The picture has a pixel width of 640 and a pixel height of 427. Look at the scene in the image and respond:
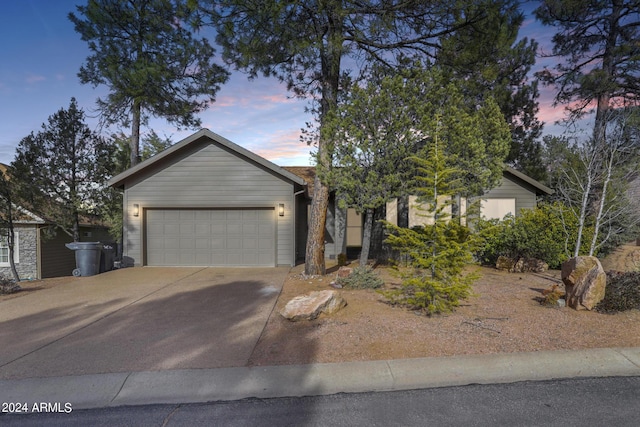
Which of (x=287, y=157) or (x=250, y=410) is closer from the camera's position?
(x=250, y=410)

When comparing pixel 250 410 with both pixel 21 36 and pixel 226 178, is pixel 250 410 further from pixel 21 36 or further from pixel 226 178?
pixel 21 36

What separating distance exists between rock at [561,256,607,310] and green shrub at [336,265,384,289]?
345 cm

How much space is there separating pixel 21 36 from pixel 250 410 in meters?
13.4

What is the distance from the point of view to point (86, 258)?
405 inches

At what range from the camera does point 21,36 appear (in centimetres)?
1064

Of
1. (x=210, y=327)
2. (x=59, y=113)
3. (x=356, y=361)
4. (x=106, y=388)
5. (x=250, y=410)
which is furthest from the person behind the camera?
(x=59, y=113)

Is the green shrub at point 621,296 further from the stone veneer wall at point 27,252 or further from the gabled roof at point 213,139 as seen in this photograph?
the stone veneer wall at point 27,252

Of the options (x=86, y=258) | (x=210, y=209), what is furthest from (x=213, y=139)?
(x=86, y=258)

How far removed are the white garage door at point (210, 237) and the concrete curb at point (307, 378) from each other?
8.00m

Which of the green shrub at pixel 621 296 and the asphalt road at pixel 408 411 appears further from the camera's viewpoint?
the green shrub at pixel 621 296

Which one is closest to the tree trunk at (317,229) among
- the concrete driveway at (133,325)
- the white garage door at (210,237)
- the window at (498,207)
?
the concrete driveway at (133,325)

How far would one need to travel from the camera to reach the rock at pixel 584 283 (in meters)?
5.75

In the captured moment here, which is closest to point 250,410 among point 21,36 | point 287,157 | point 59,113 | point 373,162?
point 373,162

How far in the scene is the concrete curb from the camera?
3402mm
